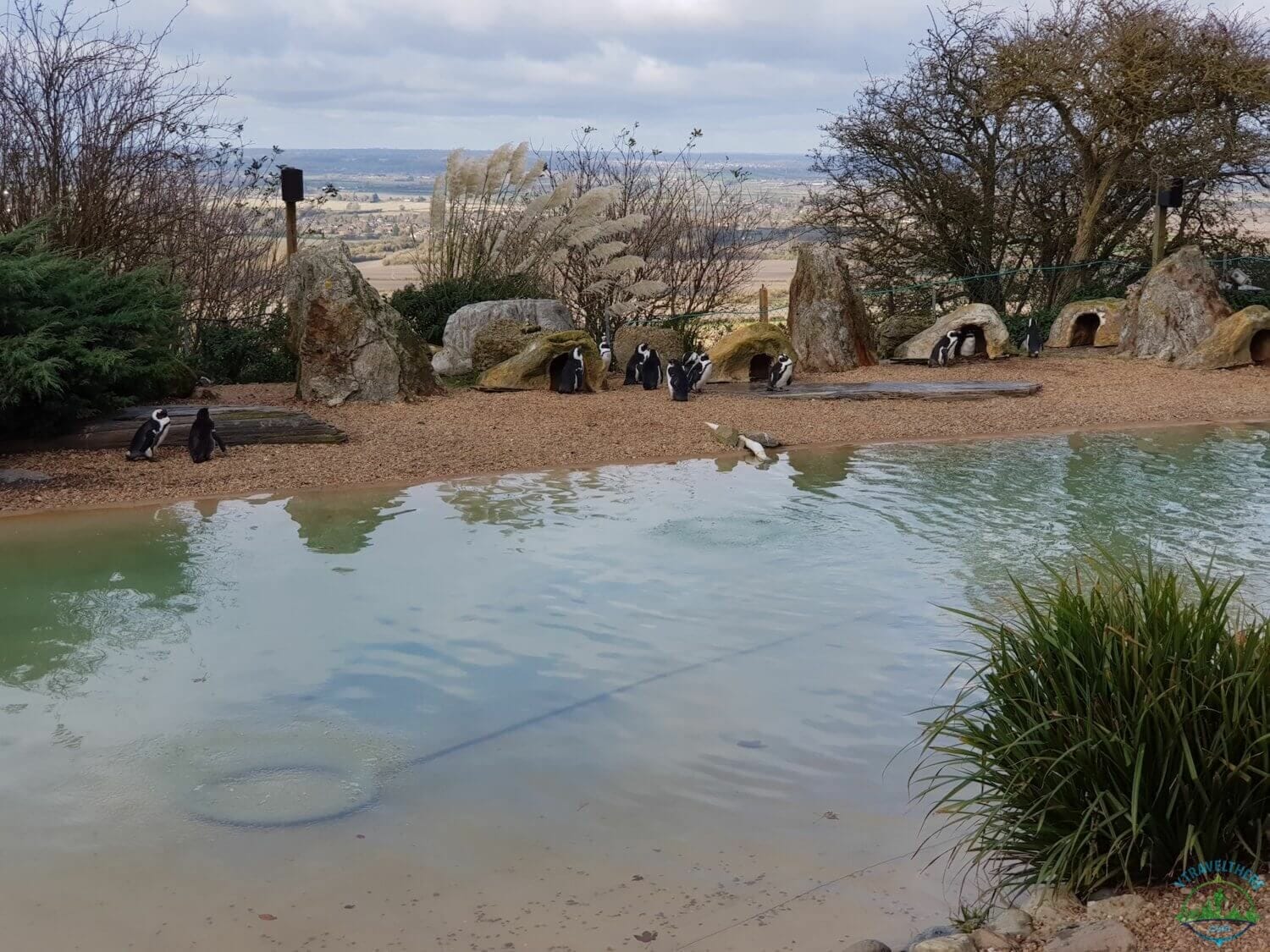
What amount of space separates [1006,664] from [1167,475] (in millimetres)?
5945

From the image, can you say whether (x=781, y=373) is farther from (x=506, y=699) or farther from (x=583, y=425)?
(x=506, y=699)

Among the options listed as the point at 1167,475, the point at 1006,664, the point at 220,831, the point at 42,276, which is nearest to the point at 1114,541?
the point at 1167,475

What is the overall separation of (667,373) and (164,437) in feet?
15.2

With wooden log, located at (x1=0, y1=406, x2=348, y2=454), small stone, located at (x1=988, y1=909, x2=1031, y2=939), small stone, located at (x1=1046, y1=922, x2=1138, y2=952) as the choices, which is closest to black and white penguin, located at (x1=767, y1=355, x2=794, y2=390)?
wooden log, located at (x1=0, y1=406, x2=348, y2=454)

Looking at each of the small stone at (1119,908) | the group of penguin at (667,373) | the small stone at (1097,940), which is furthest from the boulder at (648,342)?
the small stone at (1097,940)

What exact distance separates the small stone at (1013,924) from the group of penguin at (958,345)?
11055mm

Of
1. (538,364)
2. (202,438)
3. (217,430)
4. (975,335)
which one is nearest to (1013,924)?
(202,438)

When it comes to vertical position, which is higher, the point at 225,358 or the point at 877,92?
the point at 877,92

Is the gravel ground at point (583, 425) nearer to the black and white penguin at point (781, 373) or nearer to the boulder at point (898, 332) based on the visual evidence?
the black and white penguin at point (781, 373)

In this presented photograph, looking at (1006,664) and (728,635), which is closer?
(1006,664)

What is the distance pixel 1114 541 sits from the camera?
22.8 feet

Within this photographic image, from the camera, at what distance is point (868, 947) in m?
3.03

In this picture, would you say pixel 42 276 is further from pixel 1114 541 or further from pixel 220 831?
pixel 1114 541

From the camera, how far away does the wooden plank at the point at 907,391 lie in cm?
1180
